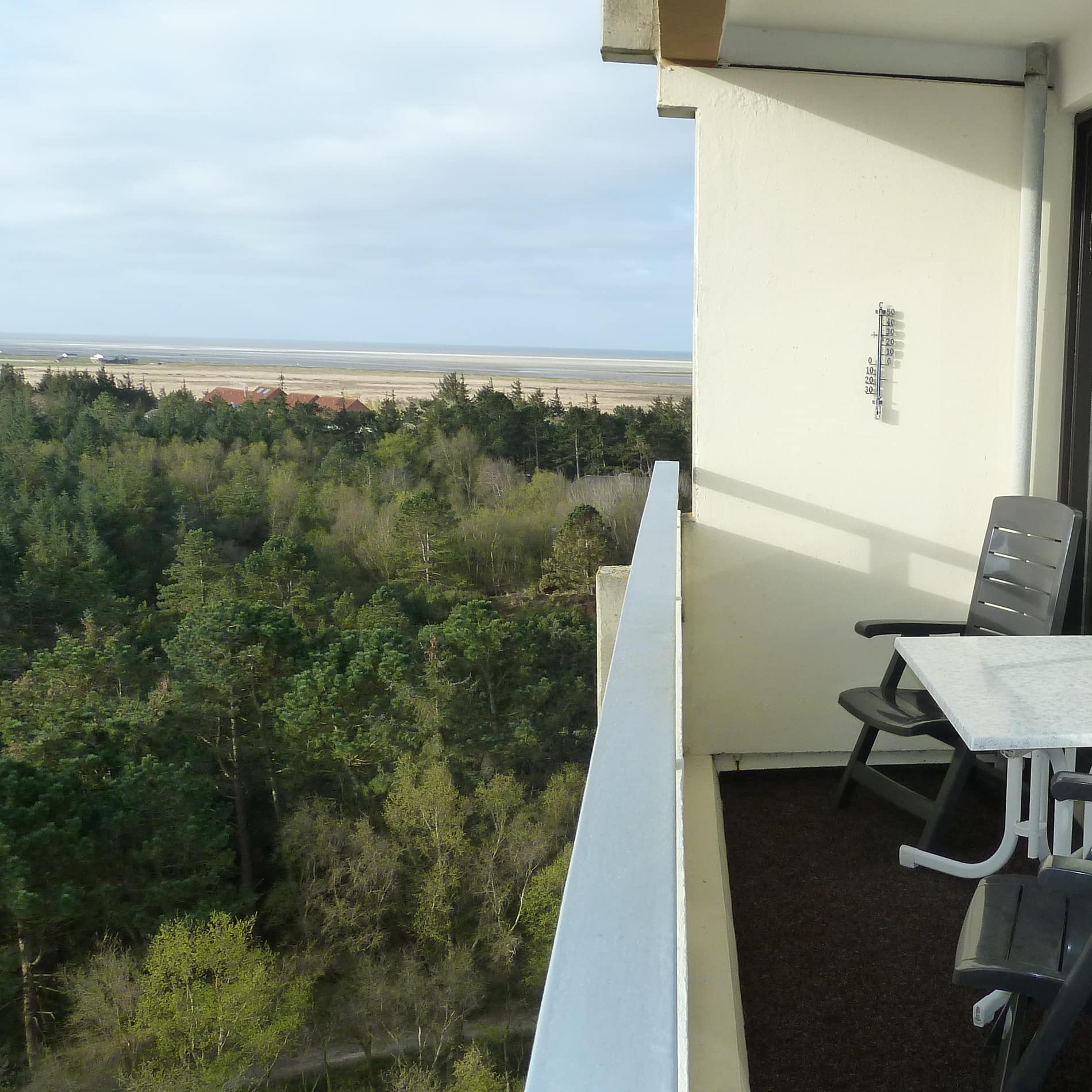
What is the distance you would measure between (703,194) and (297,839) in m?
22.2

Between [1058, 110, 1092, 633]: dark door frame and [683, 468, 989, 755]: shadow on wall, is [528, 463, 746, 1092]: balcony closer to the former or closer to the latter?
[683, 468, 989, 755]: shadow on wall

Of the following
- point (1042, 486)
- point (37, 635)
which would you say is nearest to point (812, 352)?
point (1042, 486)

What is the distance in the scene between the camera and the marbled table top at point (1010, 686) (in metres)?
1.54

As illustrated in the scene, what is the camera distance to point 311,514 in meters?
28.0

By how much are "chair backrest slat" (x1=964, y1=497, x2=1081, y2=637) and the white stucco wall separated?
Result: 1.69 feet

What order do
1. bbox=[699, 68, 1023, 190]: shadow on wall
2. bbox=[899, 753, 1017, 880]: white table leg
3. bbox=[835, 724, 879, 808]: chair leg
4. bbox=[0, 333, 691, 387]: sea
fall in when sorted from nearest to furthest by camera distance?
bbox=[899, 753, 1017, 880]: white table leg → bbox=[835, 724, 879, 808]: chair leg → bbox=[699, 68, 1023, 190]: shadow on wall → bbox=[0, 333, 691, 387]: sea

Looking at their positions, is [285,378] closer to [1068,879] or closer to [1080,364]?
[1080,364]

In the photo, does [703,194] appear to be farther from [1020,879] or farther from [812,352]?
[1020,879]

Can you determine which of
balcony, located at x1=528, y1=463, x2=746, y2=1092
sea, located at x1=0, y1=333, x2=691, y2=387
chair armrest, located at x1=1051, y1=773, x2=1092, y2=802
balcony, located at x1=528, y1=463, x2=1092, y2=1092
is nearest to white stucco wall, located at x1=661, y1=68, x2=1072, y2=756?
balcony, located at x1=528, y1=463, x2=1092, y2=1092

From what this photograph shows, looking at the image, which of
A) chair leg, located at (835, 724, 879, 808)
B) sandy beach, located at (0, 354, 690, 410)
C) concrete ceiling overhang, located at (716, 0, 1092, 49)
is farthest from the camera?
sandy beach, located at (0, 354, 690, 410)

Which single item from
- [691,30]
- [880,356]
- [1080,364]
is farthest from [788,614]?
[691,30]

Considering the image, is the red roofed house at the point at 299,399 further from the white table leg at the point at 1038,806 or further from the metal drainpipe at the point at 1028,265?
the white table leg at the point at 1038,806

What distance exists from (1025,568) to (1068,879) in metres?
1.78

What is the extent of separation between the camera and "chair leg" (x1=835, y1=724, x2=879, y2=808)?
10.4 ft
